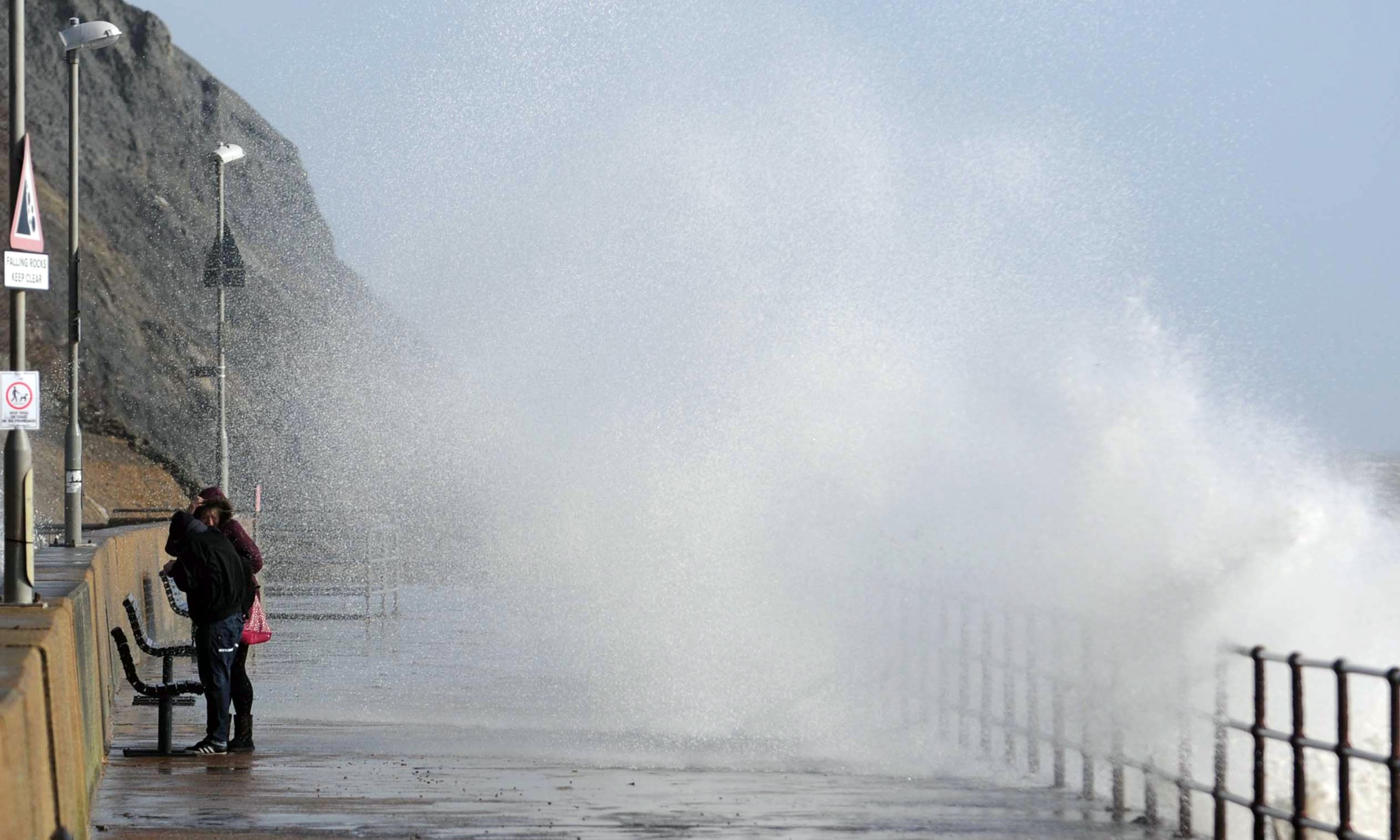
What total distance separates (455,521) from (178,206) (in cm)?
2517

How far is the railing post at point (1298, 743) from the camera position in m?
9.45

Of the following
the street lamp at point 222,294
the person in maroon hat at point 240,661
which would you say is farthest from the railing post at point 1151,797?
the street lamp at point 222,294

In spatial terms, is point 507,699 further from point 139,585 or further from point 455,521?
point 455,521

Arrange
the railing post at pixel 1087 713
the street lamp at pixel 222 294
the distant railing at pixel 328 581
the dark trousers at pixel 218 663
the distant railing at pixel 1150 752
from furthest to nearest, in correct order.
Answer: the distant railing at pixel 328 581 < the street lamp at pixel 222 294 < the dark trousers at pixel 218 663 < the railing post at pixel 1087 713 < the distant railing at pixel 1150 752

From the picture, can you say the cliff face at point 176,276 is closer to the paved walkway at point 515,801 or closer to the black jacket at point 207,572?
the black jacket at point 207,572

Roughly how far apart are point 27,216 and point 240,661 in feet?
10.7

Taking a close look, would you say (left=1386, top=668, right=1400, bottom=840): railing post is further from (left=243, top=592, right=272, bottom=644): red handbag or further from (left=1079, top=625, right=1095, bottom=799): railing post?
(left=243, top=592, right=272, bottom=644): red handbag

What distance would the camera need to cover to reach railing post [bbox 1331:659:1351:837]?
8977 mm

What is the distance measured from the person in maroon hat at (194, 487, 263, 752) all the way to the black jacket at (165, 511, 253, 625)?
0.58ft

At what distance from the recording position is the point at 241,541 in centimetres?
1331

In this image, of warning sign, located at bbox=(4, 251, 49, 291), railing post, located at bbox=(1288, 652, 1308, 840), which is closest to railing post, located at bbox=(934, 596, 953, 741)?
railing post, located at bbox=(1288, 652, 1308, 840)

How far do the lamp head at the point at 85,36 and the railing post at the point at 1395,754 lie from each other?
15.1 meters

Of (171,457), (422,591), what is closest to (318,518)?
(171,457)

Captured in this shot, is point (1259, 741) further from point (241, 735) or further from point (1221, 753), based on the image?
point (241, 735)
